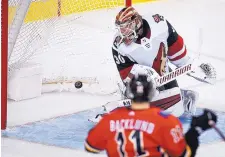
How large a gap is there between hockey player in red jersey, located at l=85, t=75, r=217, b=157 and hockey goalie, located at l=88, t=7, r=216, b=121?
4.53 feet

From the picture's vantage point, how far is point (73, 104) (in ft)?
15.5

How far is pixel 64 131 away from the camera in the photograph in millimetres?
4090

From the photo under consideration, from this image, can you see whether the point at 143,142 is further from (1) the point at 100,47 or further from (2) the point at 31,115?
(1) the point at 100,47

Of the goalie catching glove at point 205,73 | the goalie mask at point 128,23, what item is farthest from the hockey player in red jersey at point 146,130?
the goalie catching glove at point 205,73

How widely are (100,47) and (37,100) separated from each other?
153cm

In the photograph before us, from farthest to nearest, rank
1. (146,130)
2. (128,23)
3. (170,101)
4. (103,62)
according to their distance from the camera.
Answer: (103,62) < (170,101) < (128,23) < (146,130)

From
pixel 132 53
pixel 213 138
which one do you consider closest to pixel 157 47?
pixel 132 53

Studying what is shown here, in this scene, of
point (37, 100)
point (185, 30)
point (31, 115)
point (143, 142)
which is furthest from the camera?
point (185, 30)

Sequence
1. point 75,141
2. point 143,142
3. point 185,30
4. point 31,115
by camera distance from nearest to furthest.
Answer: point 143,142, point 75,141, point 31,115, point 185,30

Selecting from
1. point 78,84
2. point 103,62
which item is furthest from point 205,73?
point 103,62

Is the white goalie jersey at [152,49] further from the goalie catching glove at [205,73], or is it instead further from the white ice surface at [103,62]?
the white ice surface at [103,62]

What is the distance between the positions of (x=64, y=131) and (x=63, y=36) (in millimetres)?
1302

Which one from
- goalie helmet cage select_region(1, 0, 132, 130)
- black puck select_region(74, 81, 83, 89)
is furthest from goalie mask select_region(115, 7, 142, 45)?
black puck select_region(74, 81, 83, 89)

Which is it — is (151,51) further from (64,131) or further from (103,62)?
(103,62)
